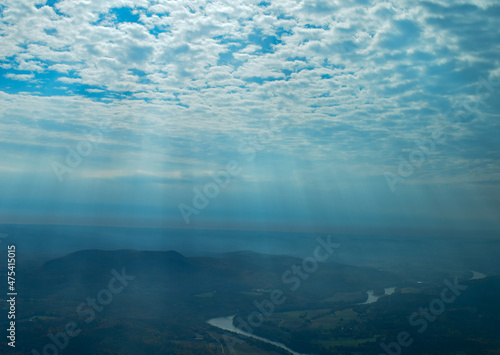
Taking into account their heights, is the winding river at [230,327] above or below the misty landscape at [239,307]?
below

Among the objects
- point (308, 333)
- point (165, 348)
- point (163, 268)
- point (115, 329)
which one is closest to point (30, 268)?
point (163, 268)

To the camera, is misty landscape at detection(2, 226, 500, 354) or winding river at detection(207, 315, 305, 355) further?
winding river at detection(207, 315, 305, 355)

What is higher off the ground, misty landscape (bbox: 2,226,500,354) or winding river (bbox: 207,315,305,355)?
misty landscape (bbox: 2,226,500,354)

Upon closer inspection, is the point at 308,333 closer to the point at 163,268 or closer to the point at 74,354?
the point at 74,354

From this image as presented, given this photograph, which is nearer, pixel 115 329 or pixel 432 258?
pixel 115 329

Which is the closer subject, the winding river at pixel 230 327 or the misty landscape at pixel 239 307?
the misty landscape at pixel 239 307

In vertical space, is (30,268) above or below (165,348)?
above

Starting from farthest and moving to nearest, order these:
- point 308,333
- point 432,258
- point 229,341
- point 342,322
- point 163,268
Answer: point 432,258 → point 163,268 → point 342,322 → point 308,333 → point 229,341

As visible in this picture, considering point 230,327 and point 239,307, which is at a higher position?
point 239,307

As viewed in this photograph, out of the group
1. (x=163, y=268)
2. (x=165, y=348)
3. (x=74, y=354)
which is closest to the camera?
(x=74, y=354)

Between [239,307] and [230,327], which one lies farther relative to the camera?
[239,307]
